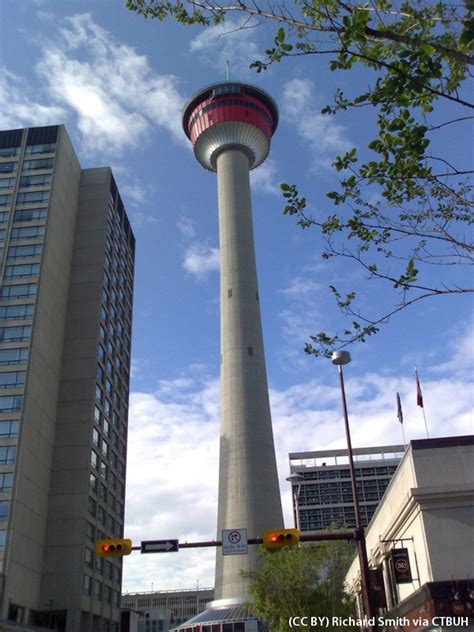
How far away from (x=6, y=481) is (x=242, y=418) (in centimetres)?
2445

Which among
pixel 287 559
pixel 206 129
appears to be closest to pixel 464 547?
pixel 287 559

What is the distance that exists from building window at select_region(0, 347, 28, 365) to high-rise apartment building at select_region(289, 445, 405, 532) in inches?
3040

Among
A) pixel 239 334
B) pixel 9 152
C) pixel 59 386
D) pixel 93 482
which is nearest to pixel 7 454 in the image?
pixel 93 482

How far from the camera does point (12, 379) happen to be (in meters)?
65.8

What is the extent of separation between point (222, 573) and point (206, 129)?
194 feet

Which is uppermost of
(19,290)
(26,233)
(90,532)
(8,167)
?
(8,167)

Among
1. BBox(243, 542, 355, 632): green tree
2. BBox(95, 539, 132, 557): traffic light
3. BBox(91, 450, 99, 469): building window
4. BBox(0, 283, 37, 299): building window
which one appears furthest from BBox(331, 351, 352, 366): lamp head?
BBox(0, 283, 37, 299): building window

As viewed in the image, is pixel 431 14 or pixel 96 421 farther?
pixel 96 421

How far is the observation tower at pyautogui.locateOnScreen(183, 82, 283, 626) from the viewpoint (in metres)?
67.4

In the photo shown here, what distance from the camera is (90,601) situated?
225 ft

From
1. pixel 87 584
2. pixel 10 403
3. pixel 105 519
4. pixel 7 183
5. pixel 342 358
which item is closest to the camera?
pixel 342 358

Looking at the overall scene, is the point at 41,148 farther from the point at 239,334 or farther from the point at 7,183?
the point at 239,334

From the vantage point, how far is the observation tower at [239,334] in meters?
67.4

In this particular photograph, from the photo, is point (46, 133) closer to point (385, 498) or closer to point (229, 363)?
point (229, 363)
